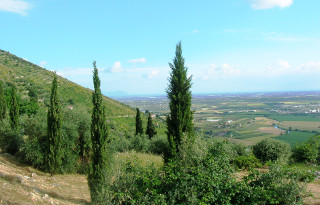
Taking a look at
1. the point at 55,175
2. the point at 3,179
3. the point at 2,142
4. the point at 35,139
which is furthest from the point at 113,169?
the point at 2,142

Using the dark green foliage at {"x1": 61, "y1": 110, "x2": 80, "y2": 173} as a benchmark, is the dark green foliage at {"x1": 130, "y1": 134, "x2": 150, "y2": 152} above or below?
below

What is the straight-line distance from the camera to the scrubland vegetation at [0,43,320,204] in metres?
5.20

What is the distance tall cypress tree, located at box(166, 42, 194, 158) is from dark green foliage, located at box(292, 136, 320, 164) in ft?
29.1

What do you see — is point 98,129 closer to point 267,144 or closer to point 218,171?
point 218,171

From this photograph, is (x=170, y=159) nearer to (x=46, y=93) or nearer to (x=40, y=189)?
(x=40, y=189)

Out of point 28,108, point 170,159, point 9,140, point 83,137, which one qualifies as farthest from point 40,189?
point 28,108

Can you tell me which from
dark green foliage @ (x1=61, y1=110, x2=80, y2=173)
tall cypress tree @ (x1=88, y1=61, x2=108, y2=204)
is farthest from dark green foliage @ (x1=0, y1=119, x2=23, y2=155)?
tall cypress tree @ (x1=88, y1=61, x2=108, y2=204)

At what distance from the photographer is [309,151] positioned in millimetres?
13555

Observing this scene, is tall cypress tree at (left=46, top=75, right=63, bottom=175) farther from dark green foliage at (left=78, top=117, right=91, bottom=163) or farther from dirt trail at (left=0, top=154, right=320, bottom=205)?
dark green foliage at (left=78, top=117, right=91, bottom=163)

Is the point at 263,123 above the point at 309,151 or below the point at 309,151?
below

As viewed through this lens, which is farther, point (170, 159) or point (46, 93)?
point (46, 93)

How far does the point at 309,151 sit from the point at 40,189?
16.2 meters

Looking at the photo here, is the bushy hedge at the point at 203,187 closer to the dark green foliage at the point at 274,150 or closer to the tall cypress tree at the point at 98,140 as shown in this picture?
the tall cypress tree at the point at 98,140

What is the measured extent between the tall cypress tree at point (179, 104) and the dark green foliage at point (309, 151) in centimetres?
886
